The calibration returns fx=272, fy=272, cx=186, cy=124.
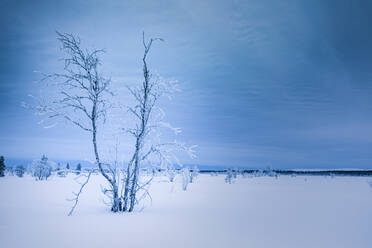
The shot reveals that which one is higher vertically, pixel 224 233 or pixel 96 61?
pixel 96 61

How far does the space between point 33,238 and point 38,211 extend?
330 cm

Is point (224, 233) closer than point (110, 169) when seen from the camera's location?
Yes

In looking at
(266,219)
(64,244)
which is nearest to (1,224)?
(64,244)

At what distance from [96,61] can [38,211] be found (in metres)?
4.64

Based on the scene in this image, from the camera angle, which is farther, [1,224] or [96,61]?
[96,61]

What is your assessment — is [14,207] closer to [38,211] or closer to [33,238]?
[38,211]

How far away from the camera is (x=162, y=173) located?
8445 millimetres

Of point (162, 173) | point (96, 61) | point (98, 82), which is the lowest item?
point (162, 173)

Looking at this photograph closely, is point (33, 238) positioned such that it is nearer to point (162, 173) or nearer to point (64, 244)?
point (64, 244)

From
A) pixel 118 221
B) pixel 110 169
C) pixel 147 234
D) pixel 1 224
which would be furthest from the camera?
pixel 110 169

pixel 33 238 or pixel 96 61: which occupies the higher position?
pixel 96 61

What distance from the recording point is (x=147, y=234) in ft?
17.9

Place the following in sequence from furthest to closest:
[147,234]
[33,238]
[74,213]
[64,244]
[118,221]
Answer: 1. [74,213]
2. [118,221]
3. [147,234]
4. [33,238]
5. [64,244]

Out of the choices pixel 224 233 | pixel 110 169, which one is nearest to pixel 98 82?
pixel 110 169
